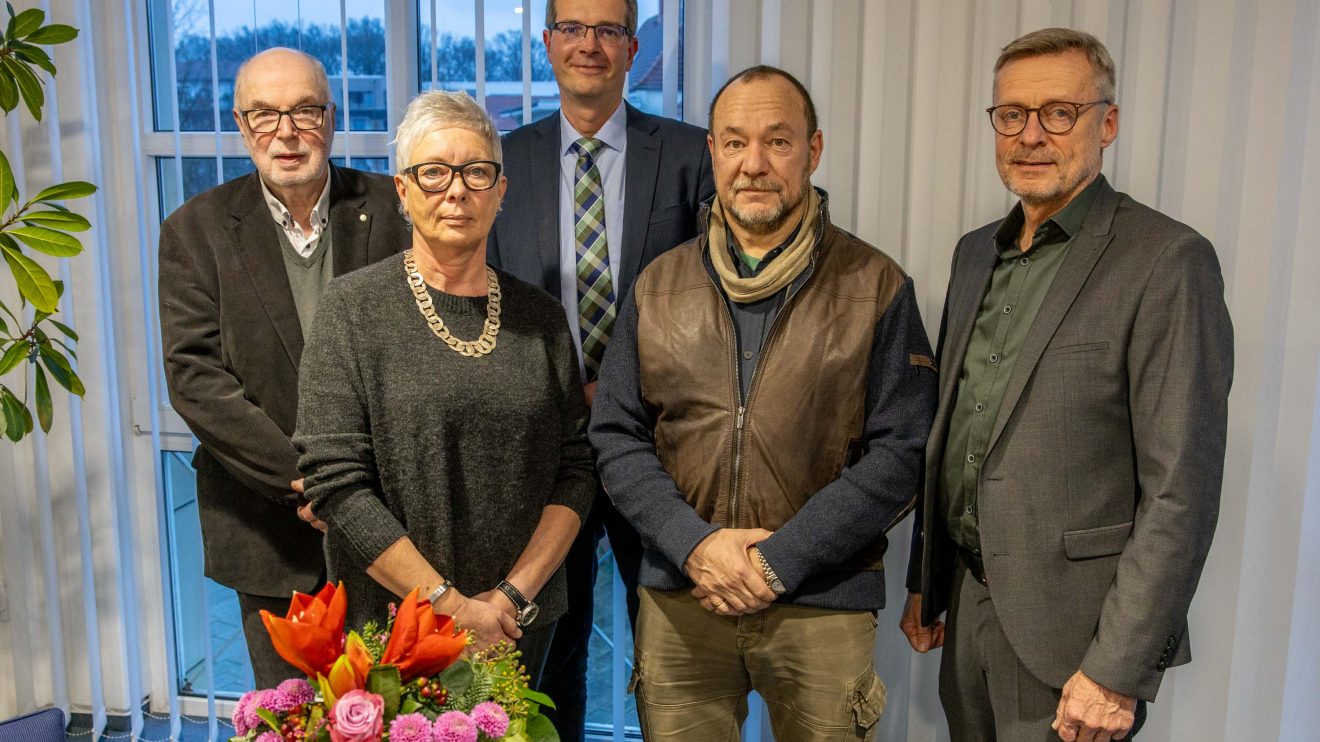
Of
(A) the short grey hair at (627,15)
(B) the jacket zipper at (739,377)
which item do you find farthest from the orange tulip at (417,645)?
(A) the short grey hair at (627,15)

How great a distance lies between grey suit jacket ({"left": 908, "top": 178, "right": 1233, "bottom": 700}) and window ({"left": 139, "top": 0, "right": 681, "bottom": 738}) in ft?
4.22

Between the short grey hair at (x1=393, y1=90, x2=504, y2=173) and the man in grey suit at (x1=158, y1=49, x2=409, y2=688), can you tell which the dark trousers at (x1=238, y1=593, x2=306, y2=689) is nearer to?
the man in grey suit at (x1=158, y1=49, x2=409, y2=688)

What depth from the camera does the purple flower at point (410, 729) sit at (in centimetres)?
121

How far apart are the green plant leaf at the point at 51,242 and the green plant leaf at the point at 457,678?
177 cm

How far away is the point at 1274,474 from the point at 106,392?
3095 millimetres

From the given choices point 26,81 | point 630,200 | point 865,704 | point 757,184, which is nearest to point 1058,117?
point 757,184

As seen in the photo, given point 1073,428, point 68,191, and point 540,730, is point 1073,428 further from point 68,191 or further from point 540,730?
point 68,191

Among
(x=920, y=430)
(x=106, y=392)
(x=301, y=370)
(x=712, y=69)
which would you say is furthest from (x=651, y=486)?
(x=106, y=392)

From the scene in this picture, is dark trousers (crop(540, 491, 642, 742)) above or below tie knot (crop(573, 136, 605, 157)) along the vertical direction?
below

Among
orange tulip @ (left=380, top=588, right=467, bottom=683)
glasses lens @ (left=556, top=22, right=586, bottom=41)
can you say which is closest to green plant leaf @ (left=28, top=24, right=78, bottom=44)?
glasses lens @ (left=556, top=22, right=586, bottom=41)

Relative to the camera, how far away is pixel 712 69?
2656 mm

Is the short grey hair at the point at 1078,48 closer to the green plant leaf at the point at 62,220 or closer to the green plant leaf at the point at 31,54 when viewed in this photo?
the green plant leaf at the point at 62,220

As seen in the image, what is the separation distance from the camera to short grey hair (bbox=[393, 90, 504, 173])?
1851 mm

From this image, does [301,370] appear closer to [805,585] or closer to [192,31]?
[805,585]
